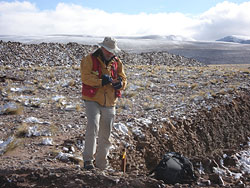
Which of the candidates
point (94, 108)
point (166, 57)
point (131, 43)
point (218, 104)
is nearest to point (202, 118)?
point (218, 104)

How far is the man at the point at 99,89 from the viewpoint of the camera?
146 inches

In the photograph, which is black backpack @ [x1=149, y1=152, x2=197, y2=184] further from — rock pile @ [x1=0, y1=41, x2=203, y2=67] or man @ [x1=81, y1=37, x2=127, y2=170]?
rock pile @ [x1=0, y1=41, x2=203, y2=67]

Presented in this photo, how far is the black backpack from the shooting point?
4.06 meters

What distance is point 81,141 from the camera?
5102 millimetres

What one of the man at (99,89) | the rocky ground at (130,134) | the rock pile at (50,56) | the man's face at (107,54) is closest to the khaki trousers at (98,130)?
the man at (99,89)

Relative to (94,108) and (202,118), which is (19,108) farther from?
(202,118)

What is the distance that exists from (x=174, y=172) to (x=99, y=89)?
5.30 feet

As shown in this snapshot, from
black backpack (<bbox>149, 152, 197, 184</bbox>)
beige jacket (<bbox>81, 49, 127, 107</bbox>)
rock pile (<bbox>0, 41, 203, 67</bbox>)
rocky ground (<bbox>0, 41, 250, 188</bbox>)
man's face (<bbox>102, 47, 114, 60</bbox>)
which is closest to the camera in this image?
rocky ground (<bbox>0, 41, 250, 188</bbox>)

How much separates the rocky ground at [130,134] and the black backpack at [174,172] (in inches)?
6.3

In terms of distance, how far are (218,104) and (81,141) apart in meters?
5.04

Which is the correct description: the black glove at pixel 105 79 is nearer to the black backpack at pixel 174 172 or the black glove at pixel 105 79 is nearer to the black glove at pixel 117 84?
the black glove at pixel 117 84

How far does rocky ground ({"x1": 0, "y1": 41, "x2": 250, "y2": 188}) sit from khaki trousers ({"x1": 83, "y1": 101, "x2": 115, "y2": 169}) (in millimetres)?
275

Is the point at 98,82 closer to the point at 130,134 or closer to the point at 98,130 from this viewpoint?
the point at 98,130

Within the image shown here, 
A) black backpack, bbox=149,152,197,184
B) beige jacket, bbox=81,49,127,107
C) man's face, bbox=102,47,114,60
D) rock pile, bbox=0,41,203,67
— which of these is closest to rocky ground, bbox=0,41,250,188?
black backpack, bbox=149,152,197,184
